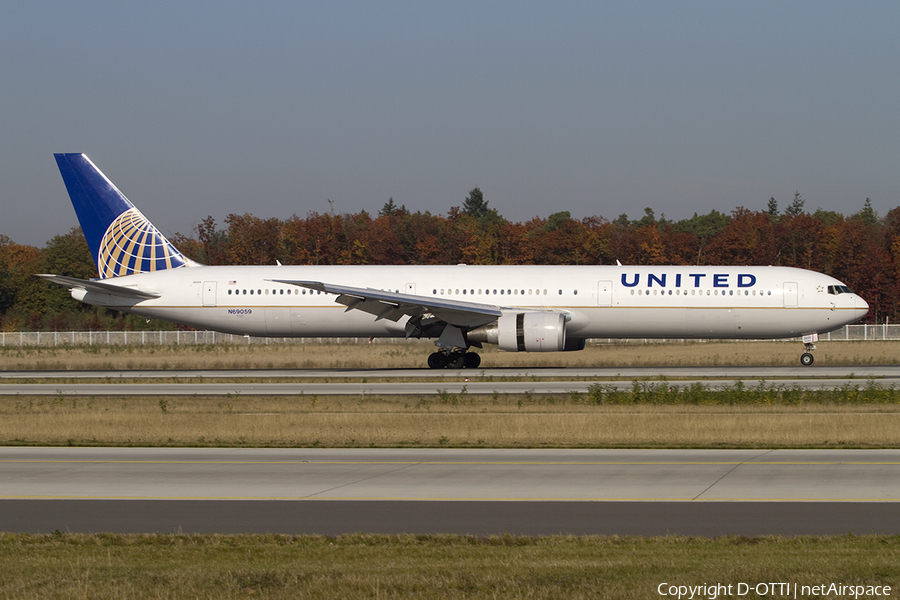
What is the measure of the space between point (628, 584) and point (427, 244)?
3068 inches

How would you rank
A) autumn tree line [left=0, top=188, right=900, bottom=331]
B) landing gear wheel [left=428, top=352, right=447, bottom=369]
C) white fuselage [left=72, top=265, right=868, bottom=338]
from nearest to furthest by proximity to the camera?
white fuselage [left=72, top=265, right=868, bottom=338] → landing gear wheel [left=428, top=352, right=447, bottom=369] → autumn tree line [left=0, top=188, right=900, bottom=331]

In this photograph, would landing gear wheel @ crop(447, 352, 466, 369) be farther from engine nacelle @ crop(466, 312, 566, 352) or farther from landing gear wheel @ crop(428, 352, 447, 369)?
engine nacelle @ crop(466, 312, 566, 352)

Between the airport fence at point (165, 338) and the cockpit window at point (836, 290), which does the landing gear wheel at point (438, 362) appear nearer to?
the cockpit window at point (836, 290)

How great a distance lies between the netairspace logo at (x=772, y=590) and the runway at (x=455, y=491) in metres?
2.23

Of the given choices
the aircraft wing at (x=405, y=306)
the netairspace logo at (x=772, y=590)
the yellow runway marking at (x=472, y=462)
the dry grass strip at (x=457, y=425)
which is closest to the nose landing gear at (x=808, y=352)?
the aircraft wing at (x=405, y=306)

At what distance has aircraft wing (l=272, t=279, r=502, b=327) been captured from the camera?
32.4 meters

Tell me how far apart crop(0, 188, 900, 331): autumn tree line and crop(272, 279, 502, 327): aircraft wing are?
40990 mm

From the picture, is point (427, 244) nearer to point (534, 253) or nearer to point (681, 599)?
point (534, 253)

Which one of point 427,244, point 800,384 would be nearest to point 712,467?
point 800,384

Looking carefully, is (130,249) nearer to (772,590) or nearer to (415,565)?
(415,565)

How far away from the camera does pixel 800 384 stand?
2683 centimetres

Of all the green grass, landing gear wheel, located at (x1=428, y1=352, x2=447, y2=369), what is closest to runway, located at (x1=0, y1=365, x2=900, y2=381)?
landing gear wheel, located at (x1=428, y1=352, x2=447, y2=369)

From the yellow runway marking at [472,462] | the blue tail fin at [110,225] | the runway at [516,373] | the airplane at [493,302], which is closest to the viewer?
the yellow runway marking at [472,462]

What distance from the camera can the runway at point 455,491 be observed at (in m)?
10.0
